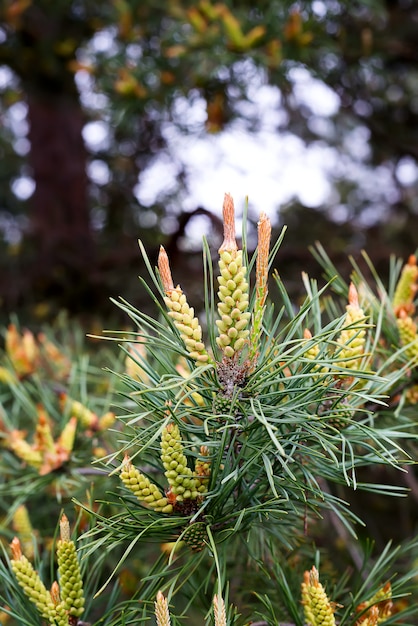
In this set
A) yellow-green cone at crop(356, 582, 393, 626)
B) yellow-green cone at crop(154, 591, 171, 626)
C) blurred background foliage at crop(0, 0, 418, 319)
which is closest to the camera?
yellow-green cone at crop(154, 591, 171, 626)

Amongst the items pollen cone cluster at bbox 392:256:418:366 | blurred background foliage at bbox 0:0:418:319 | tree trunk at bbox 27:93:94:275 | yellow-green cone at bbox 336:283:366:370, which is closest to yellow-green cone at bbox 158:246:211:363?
yellow-green cone at bbox 336:283:366:370

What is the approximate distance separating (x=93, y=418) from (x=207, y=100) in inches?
36.3

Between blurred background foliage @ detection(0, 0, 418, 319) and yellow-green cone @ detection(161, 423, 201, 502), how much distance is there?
0.58m

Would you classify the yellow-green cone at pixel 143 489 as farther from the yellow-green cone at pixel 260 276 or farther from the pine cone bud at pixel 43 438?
the pine cone bud at pixel 43 438

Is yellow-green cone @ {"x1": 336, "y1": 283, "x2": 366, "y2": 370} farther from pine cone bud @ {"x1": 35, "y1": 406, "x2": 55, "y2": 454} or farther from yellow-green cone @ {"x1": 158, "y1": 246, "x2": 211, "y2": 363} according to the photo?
pine cone bud @ {"x1": 35, "y1": 406, "x2": 55, "y2": 454}

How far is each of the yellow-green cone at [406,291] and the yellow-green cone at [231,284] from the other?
28cm

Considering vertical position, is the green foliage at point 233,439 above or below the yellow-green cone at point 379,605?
above

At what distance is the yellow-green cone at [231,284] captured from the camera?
39 cm

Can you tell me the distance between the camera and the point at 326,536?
119cm

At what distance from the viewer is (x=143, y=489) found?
16.9 inches

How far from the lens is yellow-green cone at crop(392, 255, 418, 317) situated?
25.0 inches

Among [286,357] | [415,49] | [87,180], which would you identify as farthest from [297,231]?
[286,357]

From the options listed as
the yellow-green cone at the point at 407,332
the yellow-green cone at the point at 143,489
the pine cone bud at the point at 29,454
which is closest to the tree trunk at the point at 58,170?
the pine cone bud at the point at 29,454

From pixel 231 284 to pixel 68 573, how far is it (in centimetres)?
24
